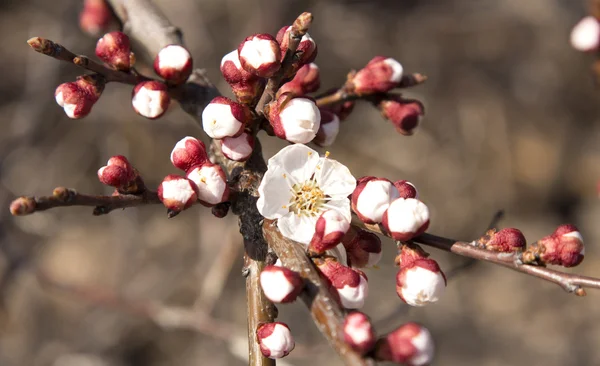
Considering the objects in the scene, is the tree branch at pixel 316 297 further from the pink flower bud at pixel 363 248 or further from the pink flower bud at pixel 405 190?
the pink flower bud at pixel 405 190

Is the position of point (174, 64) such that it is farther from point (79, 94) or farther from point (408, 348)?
point (408, 348)

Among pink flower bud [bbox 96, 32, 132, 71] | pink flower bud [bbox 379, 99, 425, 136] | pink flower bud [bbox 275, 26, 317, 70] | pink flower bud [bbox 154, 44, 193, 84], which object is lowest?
pink flower bud [bbox 96, 32, 132, 71]

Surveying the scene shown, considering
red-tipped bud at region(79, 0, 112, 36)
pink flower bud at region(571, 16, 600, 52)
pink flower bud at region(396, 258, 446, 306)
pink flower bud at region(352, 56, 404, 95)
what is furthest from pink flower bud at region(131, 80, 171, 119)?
pink flower bud at region(571, 16, 600, 52)

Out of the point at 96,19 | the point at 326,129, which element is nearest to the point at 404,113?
the point at 326,129

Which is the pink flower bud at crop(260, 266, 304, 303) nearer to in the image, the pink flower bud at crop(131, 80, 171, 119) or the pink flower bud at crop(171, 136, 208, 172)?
the pink flower bud at crop(171, 136, 208, 172)

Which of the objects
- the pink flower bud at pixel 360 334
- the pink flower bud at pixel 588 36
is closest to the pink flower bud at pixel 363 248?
the pink flower bud at pixel 360 334

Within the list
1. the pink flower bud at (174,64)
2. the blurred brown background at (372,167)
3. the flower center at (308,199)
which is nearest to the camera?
the flower center at (308,199)
